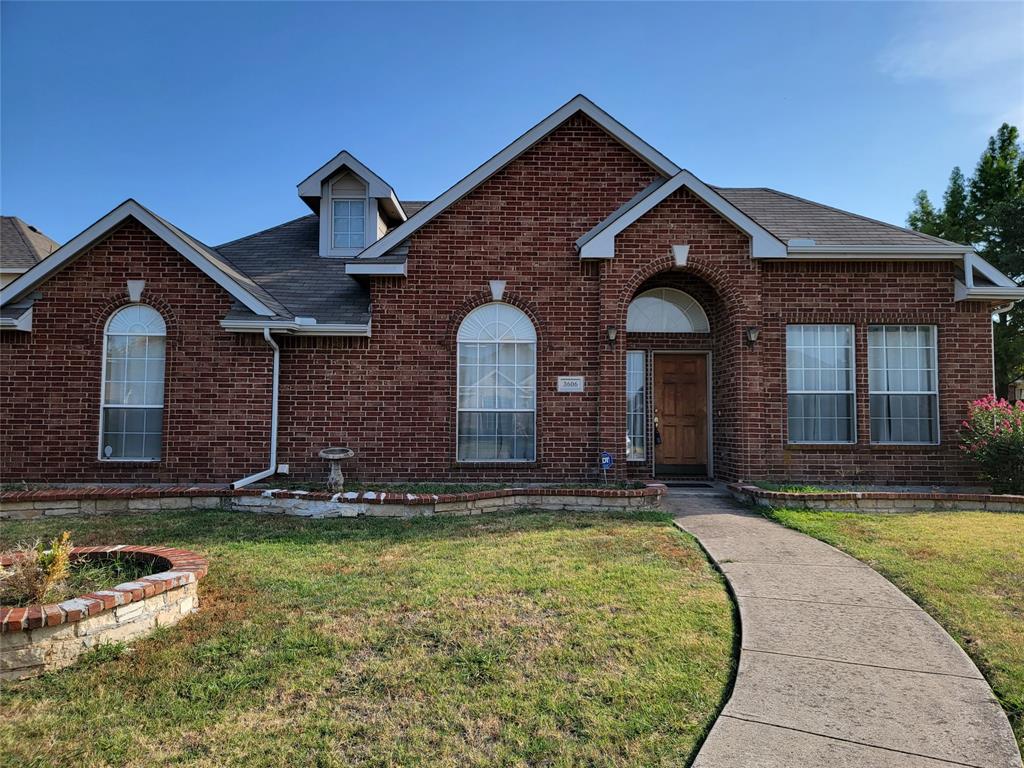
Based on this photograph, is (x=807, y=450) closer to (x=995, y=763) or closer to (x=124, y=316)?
(x=995, y=763)

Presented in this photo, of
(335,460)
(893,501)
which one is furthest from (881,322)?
(335,460)

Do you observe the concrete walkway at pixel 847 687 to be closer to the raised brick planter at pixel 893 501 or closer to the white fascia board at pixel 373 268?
the raised brick planter at pixel 893 501

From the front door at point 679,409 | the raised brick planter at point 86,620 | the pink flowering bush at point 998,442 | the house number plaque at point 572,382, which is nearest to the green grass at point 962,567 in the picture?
the pink flowering bush at point 998,442

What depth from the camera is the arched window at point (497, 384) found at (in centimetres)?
1020

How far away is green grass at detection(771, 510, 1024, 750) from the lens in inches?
151

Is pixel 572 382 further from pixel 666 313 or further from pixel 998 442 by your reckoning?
pixel 998 442

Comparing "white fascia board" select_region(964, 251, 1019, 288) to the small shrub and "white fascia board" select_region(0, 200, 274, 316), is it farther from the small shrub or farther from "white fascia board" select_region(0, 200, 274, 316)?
the small shrub

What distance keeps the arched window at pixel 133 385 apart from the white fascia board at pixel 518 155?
3.79m

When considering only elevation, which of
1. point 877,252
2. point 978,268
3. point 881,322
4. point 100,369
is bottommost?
point 100,369

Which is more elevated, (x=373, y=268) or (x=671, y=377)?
(x=373, y=268)

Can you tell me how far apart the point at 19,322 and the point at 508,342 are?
786 centimetres

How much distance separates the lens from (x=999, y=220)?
23516 mm

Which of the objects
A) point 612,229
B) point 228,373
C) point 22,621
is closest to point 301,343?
point 228,373

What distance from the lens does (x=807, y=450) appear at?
33.2 feet
